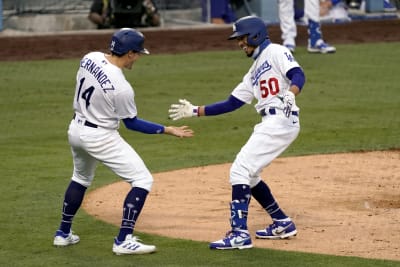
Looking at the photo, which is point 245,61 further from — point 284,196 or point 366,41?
point 284,196

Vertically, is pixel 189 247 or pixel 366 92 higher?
pixel 189 247

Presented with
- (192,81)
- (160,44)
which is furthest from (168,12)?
(192,81)

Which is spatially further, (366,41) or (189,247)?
(366,41)

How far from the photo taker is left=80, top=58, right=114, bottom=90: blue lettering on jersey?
26.9ft

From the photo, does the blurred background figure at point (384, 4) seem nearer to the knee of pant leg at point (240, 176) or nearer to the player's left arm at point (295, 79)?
the player's left arm at point (295, 79)

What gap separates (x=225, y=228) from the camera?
9234 millimetres

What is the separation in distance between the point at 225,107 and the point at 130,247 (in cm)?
150

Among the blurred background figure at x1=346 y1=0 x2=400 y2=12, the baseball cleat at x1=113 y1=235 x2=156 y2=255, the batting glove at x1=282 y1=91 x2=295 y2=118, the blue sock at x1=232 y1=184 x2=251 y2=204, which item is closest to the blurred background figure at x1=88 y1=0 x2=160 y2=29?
the blurred background figure at x1=346 y1=0 x2=400 y2=12

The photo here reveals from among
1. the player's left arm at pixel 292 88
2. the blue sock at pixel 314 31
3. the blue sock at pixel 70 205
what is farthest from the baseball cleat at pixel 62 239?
the blue sock at pixel 314 31

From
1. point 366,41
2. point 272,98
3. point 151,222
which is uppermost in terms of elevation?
point 272,98

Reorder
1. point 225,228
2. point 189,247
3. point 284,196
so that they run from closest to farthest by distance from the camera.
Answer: point 189,247
point 225,228
point 284,196

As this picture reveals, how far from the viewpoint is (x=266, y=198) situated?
8.80 meters

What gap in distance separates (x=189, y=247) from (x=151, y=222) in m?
1.09

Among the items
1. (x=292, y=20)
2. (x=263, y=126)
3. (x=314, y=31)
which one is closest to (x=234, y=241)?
(x=263, y=126)
